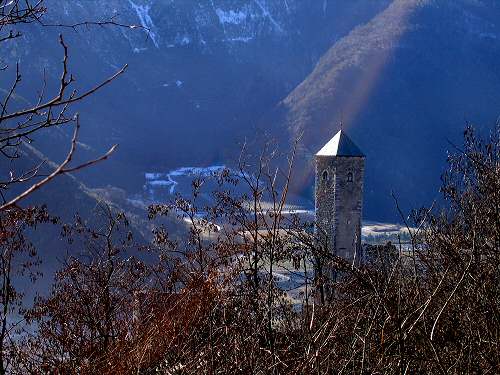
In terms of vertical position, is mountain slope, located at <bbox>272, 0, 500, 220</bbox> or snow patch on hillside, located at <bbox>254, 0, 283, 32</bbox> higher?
snow patch on hillside, located at <bbox>254, 0, 283, 32</bbox>

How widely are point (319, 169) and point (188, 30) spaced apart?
3549 inches

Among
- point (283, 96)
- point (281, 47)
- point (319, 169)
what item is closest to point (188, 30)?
point (281, 47)

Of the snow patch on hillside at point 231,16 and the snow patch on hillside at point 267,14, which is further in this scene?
the snow patch on hillside at point 267,14

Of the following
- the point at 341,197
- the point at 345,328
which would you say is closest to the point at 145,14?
the point at 341,197

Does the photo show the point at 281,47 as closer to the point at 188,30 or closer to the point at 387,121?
the point at 188,30

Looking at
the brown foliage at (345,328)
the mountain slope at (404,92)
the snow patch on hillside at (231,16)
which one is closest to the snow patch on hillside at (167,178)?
the mountain slope at (404,92)

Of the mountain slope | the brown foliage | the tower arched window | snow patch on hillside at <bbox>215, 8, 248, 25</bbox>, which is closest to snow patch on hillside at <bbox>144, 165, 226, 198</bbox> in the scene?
the mountain slope

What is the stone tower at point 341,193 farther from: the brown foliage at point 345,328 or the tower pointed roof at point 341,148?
the brown foliage at point 345,328

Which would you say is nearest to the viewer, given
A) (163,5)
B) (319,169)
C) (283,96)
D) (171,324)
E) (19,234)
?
(171,324)

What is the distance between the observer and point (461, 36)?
98500 millimetres

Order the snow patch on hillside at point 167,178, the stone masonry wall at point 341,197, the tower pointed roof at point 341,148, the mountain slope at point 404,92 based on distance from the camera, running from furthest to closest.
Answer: the mountain slope at point 404,92 < the snow patch on hillside at point 167,178 < the tower pointed roof at point 341,148 < the stone masonry wall at point 341,197

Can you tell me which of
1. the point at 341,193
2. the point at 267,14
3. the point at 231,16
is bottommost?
the point at 341,193

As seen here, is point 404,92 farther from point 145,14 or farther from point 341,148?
point 341,148

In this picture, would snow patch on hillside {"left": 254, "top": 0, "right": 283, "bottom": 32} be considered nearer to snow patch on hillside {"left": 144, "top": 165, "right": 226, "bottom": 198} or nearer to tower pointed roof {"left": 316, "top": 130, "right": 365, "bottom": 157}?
snow patch on hillside {"left": 144, "top": 165, "right": 226, "bottom": 198}
